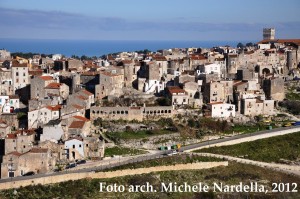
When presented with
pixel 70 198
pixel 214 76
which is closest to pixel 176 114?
pixel 214 76

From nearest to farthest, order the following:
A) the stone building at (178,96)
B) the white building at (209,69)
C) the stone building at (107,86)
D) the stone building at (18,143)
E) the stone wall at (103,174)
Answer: the stone wall at (103,174) < the stone building at (18,143) < the stone building at (178,96) < the stone building at (107,86) < the white building at (209,69)

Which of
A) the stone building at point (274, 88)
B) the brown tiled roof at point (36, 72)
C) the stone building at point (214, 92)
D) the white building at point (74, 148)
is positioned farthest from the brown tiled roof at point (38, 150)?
the stone building at point (274, 88)

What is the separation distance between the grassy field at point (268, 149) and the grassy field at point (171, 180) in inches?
85.5

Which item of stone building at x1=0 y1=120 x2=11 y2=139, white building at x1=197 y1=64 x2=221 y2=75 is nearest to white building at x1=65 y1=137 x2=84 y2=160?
stone building at x1=0 y1=120 x2=11 y2=139

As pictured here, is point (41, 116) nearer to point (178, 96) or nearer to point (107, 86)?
point (107, 86)

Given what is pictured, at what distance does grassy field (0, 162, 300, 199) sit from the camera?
98.1ft

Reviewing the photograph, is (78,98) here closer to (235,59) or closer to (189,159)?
(189,159)

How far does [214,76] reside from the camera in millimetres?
46625

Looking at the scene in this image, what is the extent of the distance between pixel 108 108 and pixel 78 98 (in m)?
2.15

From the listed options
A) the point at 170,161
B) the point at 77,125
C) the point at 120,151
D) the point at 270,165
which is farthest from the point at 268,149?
the point at 77,125

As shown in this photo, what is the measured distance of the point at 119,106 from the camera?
135 ft

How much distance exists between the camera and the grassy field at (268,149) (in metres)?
37.9

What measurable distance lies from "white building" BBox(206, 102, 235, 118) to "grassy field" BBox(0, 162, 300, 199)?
7.08 m

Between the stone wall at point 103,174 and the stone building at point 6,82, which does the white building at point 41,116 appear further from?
the stone wall at point 103,174
